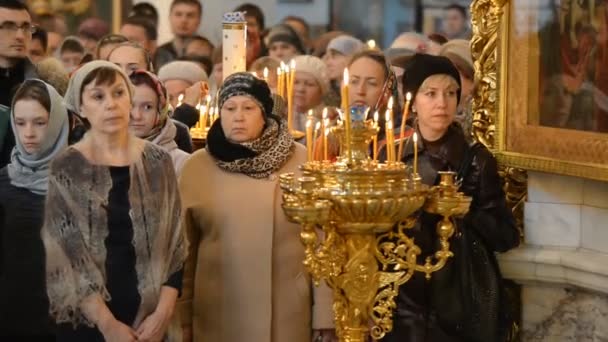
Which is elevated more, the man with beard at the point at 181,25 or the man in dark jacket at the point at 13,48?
the man with beard at the point at 181,25

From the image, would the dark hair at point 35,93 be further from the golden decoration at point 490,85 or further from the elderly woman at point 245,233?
the golden decoration at point 490,85

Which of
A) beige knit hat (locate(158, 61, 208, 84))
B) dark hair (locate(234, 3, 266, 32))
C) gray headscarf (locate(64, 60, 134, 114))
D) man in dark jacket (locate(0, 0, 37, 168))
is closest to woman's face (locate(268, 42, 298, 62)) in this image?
beige knit hat (locate(158, 61, 208, 84))

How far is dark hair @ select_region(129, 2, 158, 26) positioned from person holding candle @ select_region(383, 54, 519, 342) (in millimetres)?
6740

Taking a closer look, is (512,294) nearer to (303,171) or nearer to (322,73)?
(303,171)

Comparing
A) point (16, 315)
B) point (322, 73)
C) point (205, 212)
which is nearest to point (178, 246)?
point (205, 212)

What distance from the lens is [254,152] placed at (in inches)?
239

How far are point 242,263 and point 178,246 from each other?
1.08ft

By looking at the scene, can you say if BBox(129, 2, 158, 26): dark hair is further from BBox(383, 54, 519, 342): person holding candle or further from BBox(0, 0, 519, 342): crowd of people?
BBox(383, 54, 519, 342): person holding candle

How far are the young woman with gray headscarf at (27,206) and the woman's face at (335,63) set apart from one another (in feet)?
10.6

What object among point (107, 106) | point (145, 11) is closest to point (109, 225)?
point (107, 106)

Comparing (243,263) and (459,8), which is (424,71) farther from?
(459,8)

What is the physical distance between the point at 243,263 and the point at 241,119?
0.50 meters

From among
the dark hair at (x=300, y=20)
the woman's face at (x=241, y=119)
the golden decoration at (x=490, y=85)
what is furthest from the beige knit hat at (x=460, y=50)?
the dark hair at (x=300, y=20)

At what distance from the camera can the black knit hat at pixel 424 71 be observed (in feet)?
19.9
